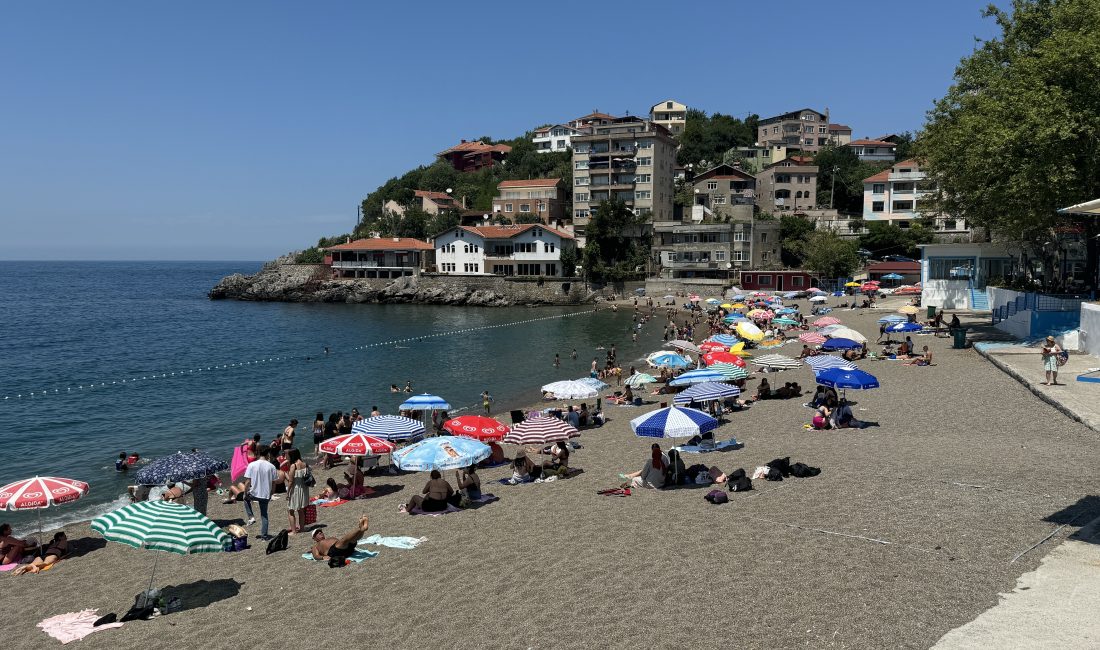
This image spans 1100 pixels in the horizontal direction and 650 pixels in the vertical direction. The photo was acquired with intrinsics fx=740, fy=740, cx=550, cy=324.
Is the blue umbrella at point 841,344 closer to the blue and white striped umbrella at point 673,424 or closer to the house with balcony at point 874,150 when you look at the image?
the blue and white striped umbrella at point 673,424

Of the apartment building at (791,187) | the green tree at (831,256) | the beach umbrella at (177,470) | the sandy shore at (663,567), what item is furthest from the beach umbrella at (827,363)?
the apartment building at (791,187)

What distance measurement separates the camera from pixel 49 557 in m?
14.3

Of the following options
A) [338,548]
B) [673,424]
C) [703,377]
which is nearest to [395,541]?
[338,548]

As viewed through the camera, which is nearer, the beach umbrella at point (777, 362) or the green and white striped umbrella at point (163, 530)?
the green and white striped umbrella at point (163, 530)

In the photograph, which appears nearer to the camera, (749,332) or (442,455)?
(442,455)

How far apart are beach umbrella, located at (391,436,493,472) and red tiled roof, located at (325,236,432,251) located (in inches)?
3152

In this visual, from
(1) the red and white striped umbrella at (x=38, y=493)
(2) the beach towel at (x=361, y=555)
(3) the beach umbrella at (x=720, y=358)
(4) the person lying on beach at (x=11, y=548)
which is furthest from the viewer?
(3) the beach umbrella at (x=720, y=358)

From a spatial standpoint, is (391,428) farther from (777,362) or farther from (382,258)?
(382,258)

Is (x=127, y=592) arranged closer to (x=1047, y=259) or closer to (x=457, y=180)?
(x=1047, y=259)

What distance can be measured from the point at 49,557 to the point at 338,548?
655 cm

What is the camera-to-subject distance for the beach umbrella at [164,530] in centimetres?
1064

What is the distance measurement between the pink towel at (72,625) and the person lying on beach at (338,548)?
3005mm

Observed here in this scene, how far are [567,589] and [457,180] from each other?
406 ft

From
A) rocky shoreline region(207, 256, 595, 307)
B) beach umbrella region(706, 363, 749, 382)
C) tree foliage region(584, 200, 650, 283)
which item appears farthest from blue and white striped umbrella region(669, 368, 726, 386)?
tree foliage region(584, 200, 650, 283)
